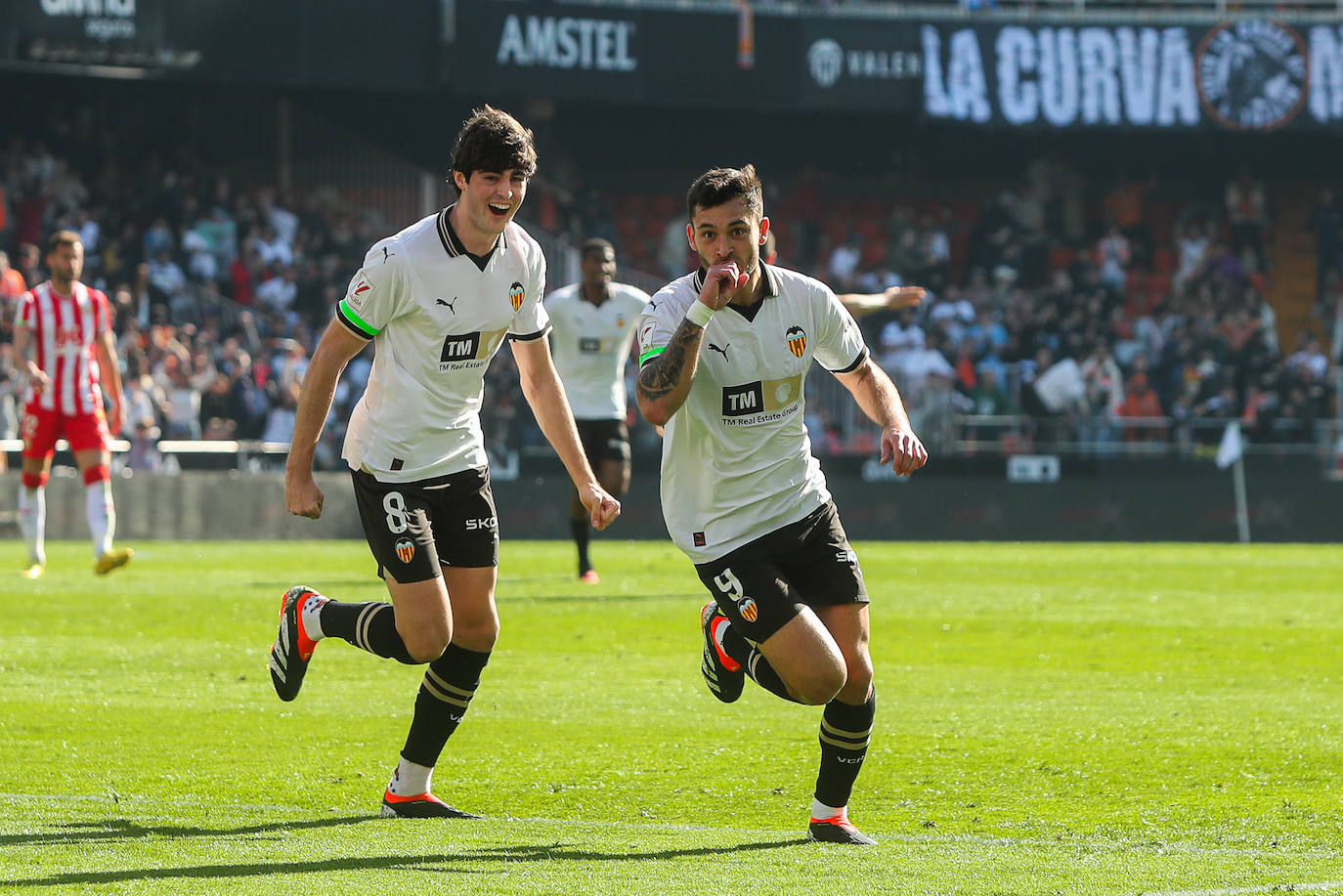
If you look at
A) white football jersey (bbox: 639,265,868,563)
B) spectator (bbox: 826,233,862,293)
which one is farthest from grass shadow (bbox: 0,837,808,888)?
spectator (bbox: 826,233,862,293)

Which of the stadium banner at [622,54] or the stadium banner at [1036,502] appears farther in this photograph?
the stadium banner at [622,54]

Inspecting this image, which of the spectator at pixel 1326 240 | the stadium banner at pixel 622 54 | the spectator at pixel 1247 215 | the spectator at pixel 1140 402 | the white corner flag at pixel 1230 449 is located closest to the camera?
the white corner flag at pixel 1230 449

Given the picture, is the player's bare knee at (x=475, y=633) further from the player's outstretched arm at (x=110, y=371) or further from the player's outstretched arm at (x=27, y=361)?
the player's outstretched arm at (x=27, y=361)

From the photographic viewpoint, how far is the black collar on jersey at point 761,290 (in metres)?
5.76

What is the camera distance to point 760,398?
578cm

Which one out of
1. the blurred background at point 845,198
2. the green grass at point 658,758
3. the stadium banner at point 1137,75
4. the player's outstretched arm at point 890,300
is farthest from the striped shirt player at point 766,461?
the stadium banner at point 1137,75

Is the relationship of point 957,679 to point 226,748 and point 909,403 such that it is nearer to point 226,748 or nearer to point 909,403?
point 226,748

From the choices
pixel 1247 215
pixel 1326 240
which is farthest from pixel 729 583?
pixel 1247 215

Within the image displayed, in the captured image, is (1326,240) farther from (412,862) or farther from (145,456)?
(412,862)

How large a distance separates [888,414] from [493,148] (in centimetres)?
150

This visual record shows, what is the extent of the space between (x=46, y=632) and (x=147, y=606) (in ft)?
5.02

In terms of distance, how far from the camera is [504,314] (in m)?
6.01

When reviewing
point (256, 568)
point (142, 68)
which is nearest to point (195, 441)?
point (256, 568)

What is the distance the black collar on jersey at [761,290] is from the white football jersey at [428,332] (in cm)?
60
